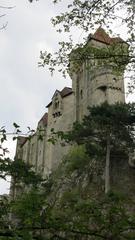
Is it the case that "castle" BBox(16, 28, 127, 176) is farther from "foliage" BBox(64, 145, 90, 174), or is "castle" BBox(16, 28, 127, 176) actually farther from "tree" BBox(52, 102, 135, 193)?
"tree" BBox(52, 102, 135, 193)

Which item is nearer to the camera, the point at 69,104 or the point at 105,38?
the point at 105,38

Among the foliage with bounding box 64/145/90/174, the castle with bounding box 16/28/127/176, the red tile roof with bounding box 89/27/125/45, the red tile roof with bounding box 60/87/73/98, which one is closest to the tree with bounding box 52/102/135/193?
the foliage with bounding box 64/145/90/174

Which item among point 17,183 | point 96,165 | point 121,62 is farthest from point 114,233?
point 96,165

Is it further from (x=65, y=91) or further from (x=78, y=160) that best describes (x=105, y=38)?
(x=65, y=91)

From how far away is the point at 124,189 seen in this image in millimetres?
35688

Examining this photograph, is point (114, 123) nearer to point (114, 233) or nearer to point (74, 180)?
point (74, 180)

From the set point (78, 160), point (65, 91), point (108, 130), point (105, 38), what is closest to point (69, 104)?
point (65, 91)

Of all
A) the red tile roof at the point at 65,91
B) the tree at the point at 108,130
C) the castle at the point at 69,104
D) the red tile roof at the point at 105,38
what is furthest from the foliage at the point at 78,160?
the red tile roof at the point at 105,38

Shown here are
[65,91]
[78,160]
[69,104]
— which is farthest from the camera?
[65,91]

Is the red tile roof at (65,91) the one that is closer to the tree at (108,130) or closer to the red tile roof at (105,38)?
the tree at (108,130)

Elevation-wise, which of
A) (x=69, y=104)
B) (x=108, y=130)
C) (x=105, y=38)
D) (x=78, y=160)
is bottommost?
(x=105, y=38)

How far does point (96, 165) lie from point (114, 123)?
19.2 ft

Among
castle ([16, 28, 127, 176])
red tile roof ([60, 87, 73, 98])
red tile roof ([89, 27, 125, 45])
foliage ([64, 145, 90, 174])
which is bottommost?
red tile roof ([89, 27, 125, 45])

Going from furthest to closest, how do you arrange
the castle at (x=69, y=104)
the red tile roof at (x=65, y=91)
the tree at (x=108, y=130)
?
the red tile roof at (x=65, y=91), the castle at (x=69, y=104), the tree at (x=108, y=130)
